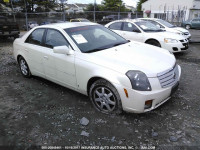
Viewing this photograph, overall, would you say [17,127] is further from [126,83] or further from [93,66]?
[126,83]

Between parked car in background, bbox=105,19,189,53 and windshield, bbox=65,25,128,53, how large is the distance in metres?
3.39

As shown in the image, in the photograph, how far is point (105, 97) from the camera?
3.20 metres

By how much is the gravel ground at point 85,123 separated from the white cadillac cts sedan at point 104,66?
29 cm

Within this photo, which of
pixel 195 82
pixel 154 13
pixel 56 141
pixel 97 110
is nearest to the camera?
pixel 56 141

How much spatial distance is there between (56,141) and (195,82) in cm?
370

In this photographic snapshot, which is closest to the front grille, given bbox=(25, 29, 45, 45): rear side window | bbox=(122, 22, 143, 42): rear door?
bbox=(25, 29, 45, 45): rear side window

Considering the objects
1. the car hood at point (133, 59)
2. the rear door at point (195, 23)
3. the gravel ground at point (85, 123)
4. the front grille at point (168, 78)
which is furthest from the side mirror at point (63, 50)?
the rear door at point (195, 23)

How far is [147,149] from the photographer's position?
251 cm

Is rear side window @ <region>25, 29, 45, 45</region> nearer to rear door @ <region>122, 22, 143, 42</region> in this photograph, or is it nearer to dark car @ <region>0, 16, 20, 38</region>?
rear door @ <region>122, 22, 143, 42</region>

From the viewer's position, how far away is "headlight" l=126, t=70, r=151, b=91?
9.25 feet

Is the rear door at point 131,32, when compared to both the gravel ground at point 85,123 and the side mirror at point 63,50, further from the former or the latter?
the side mirror at point 63,50

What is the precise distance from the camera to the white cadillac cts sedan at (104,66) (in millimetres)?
2877

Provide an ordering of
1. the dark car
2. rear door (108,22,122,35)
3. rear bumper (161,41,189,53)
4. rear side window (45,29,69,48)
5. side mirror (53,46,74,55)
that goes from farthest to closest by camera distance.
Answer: the dark car < rear door (108,22,122,35) < rear bumper (161,41,189,53) < rear side window (45,29,69,48) < side mirror (53,46,74,55)

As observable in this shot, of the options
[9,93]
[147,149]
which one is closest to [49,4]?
[9,93]
